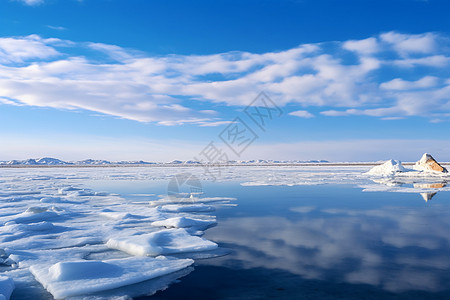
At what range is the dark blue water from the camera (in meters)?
4.08

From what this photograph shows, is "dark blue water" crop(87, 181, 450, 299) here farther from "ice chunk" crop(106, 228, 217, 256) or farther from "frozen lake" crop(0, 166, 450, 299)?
"ice chunk" crop(106, 228, 217, 256)

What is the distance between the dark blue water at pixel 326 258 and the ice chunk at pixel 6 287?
184 cm

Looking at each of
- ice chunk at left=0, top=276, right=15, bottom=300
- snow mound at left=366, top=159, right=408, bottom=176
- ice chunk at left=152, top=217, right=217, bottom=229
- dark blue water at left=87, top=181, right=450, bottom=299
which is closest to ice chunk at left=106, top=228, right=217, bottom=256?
dark blue water at left=87, top=181, right=450, bottom=299

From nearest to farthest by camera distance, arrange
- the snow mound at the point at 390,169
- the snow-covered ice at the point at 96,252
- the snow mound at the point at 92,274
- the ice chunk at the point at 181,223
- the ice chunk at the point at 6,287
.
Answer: the ice chunk at the point at 6,287
the snow mound at the point at 92,274
the snow-covered ice at the point at 96,252
the ice chunk at the point at 181,223
the snow mound at the point at 390,169

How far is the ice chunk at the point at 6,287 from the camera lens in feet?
12.7

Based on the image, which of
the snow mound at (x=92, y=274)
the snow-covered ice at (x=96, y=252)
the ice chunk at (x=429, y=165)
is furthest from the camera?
the ice chunk at (x=429, y=165)

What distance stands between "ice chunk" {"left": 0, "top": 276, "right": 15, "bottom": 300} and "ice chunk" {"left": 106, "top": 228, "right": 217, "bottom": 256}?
2.01 m

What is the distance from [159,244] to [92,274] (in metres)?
1.98

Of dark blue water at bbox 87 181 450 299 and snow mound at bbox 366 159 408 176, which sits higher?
snow mound at bbox 366 159 408 176

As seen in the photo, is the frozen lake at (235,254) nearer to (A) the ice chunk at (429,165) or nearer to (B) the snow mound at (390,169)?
(B) the snow mound at (390,169)

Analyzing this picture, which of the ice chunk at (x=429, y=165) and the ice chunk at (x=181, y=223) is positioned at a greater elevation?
the ice chunk at (x=429, y=165)

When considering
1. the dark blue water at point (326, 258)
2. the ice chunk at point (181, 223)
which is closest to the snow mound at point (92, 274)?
the dark blue water at point (326, 258)

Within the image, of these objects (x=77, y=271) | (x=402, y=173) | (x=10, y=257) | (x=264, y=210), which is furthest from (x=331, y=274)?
(x=402, y=173)

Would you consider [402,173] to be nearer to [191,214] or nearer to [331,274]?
[191,214]
